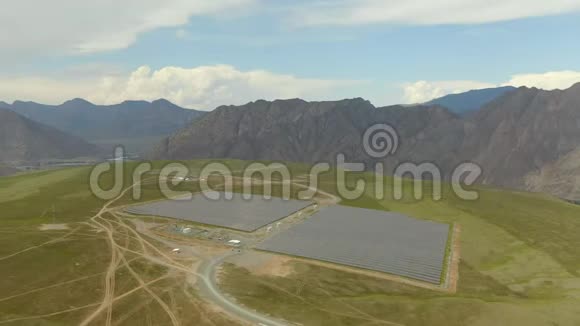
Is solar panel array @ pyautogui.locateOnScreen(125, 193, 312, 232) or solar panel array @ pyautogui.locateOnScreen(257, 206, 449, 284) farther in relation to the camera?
solar panel array @ pyautogui.locateOnScreen(125, 193, 312, 232)

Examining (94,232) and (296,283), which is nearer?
(296,283)

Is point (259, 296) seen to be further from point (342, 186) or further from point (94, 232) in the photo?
point (342, 186)

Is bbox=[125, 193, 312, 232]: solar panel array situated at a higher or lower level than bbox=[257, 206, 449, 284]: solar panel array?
higher

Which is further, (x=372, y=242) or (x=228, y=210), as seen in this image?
(x=228, y=210)

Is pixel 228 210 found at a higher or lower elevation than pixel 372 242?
higher

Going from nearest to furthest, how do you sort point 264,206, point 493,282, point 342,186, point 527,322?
point 527,322, point 493,282, point 264,206, point 342,186

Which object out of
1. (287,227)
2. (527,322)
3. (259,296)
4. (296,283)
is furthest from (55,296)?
(527,322)
